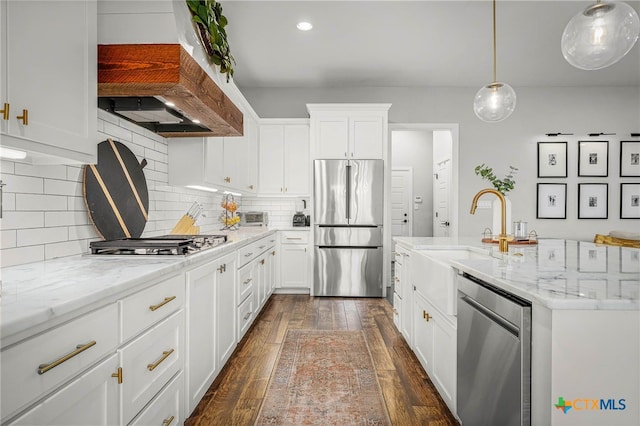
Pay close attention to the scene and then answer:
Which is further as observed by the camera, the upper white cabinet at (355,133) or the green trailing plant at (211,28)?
the upper white cabinet at (355,133)

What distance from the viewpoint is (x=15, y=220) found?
1489mm

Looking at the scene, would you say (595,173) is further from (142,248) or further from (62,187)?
(62,187)

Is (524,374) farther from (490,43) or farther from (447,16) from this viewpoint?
(490,43)

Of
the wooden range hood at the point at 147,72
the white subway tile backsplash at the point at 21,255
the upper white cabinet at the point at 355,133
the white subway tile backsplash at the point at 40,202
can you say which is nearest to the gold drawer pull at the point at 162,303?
the white subway tile backsplash at the point at 21,255

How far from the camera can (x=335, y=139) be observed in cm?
475

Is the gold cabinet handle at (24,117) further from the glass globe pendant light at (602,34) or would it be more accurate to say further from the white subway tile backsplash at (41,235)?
the glass globe pendant light at (602,34)

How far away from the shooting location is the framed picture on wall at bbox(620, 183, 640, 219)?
529cm

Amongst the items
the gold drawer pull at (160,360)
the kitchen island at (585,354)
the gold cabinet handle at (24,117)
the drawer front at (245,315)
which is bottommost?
the drawer front at (245,315)

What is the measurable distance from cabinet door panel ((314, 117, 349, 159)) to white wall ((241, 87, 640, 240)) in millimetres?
724

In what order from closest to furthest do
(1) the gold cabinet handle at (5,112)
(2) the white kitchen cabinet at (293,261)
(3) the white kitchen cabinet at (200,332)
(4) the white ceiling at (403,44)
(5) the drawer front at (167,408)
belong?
(1) the gold cabinet handle at (5,112), (5) the drawer front at (167,408), (3) the white kitchen cabinet at (200,332), (4) the white ceiling at (403,44), (2) the white kitchen cabinet at (293,261)

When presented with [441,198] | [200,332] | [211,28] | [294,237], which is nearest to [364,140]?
[294,237]

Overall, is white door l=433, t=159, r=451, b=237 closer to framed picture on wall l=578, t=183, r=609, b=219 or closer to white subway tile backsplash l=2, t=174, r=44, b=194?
framed picture on wall l=578, t=183, r=609, b=219

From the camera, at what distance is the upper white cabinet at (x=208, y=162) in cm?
285

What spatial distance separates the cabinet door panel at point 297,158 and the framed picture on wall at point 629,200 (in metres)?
4.66
